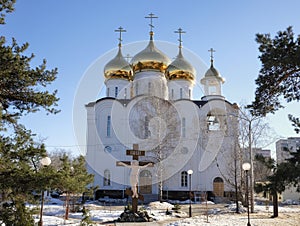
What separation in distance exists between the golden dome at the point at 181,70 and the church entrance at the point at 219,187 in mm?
9373

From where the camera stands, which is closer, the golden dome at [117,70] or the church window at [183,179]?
the church window at [183,179]

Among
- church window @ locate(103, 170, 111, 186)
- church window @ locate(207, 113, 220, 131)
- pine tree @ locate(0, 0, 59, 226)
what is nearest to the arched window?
church window @ locate(103, 170, 111, 186)

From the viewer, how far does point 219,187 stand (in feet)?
86.0

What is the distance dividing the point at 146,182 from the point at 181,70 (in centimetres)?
1055

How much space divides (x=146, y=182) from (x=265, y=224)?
47.4 feet

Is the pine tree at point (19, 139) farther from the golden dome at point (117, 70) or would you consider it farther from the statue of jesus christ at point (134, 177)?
the golden dome at point (117, 70)

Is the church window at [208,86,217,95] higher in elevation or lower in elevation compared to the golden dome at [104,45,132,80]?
lower

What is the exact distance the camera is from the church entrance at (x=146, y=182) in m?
25.5

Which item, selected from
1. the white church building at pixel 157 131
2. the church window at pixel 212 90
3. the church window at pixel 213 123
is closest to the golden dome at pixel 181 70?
the white church building at pixel 157 131

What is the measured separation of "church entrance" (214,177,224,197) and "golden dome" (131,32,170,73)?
10.4m

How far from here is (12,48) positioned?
7.13 meters

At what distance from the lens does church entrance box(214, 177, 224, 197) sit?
1025 inches

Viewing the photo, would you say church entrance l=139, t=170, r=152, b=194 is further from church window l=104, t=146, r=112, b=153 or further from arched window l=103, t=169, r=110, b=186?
church window l=104, t=146, r=112, b=153

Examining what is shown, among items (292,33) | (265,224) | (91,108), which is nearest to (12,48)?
(292,33)
